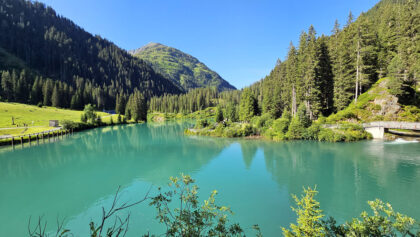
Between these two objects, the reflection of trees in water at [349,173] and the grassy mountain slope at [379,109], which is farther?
the grassy mountain slope at [379,109]

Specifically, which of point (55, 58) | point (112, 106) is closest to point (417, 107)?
point (112, 106)

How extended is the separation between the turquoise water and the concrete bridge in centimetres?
334

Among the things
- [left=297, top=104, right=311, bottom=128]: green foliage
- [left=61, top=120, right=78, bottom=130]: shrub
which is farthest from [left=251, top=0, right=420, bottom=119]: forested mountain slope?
[left=61, top=120, right=78, bottom=130]: shrub

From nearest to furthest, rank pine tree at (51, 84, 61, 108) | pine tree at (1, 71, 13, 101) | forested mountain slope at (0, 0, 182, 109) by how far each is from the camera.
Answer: pine tree at (1, 71, 13, 101)
forested mountain slope at (0, 0, 182, 109)
pine tree at (51, 84, 61, 108)

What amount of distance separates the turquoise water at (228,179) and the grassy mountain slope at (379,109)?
25.4 feet

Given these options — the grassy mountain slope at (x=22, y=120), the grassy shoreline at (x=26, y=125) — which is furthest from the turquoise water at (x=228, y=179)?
the grassy mountain slope at (x=22, y=120)

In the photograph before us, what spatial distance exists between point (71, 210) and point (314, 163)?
2906 centimetres

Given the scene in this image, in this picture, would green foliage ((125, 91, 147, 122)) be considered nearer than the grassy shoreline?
No

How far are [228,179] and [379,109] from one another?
39.1m

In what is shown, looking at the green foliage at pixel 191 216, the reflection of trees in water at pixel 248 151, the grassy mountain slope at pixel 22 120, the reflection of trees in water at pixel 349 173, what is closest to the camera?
the green foliage at pixel 191 216

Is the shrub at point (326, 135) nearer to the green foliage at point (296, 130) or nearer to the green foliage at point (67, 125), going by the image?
the green foliage at point (296, 130)

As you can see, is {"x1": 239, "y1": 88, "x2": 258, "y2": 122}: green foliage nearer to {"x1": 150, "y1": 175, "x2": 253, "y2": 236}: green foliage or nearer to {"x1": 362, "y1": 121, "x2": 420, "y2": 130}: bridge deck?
{"x1": 362, "y1": 121, "x2": 420, "y2": 130}: bridge deck

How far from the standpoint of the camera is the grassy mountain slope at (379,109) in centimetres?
3728

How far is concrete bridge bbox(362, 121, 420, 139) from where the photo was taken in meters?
33.1
